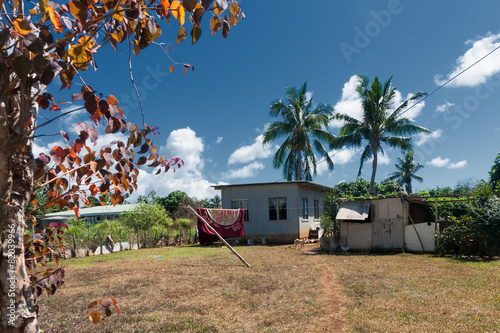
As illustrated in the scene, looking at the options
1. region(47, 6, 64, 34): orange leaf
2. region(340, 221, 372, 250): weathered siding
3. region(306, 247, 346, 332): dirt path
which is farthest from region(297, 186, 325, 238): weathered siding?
region(47, 6, 64, 34): orange leaf

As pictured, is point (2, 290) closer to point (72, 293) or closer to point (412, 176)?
point (72, 293)

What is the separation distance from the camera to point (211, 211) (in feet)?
60.7

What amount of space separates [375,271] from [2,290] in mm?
9941

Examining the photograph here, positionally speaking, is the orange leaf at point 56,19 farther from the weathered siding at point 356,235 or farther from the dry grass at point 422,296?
the weathered siding at point 356,235

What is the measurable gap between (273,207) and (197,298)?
1421 cm

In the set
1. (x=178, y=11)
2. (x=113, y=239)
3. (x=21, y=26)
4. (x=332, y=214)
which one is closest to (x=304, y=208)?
(x=332, y=214)

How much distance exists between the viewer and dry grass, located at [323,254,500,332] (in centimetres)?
504

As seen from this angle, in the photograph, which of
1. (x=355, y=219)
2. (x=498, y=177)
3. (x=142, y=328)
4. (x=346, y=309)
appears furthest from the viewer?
(x=498, y=177)

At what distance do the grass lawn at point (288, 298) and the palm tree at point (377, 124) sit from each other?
15005mm

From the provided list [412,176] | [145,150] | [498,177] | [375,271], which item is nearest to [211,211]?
[375,271]

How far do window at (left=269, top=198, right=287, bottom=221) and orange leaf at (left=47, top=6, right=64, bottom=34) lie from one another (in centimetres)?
1959

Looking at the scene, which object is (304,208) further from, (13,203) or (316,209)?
(13,203)

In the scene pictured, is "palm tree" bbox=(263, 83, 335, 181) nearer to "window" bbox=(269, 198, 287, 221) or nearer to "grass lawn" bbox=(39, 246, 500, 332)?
"window" bbox=(269, 198, 287, 221)

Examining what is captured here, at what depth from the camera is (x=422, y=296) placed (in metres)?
6.65
